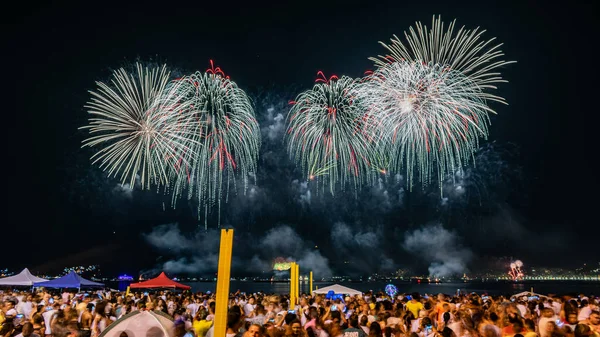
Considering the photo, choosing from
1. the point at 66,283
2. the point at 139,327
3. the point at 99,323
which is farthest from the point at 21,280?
the point at 139,327

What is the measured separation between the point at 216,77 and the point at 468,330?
1837 centimetres

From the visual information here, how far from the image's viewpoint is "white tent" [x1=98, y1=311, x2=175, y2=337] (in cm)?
735

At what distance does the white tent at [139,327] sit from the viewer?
735cm

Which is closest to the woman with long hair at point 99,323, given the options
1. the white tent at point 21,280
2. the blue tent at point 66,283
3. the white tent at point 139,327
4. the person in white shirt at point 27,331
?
the person in white shirt at point 27,331

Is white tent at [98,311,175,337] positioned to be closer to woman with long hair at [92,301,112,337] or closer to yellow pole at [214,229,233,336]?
→ yellow pole at [214,229,233,336]

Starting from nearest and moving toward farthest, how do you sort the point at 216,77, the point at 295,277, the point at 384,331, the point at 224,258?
the point at 224,258, the point at 384,331, the point at 295,277, the point at 216,77

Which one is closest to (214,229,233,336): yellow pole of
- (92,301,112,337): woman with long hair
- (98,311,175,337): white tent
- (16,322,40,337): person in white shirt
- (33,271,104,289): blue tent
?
(98,311,175,337): white tent

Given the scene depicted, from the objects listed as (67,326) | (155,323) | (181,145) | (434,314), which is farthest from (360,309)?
(181,145)

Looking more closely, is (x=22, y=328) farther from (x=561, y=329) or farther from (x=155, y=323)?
(x=561, y=329)

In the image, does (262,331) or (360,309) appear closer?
(262,331)

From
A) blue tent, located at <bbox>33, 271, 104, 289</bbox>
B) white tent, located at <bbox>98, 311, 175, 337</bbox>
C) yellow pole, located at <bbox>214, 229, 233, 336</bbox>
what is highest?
yellow pole, located at <bbox>214, 229, 233, 336</bbox>

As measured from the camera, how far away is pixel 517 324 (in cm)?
770

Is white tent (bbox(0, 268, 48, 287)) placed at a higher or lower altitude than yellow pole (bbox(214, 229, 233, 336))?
lower

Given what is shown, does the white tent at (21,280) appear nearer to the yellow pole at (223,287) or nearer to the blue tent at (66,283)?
the blue tent at (66,283)
